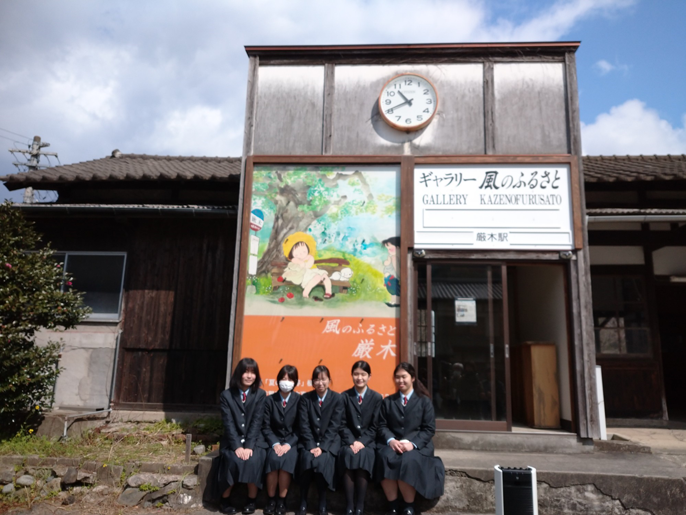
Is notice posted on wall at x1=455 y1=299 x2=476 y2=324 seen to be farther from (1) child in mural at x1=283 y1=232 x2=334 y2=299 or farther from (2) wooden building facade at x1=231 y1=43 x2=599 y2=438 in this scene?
(1) child in mural at x1=283 y1=232 x2=334 y2=299

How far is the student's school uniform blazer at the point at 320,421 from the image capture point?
5.26 metres

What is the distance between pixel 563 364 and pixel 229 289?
17.2 ft

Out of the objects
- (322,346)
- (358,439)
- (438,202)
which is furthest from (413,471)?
(438,202)

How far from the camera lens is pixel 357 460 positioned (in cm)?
497

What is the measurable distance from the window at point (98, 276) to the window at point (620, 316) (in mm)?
8187

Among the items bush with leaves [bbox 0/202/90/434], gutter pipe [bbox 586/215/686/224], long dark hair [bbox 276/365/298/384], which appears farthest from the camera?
gutter pipe [bbox 586/215/686/224]

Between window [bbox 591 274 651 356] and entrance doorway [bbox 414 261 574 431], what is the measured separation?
75.7 inches

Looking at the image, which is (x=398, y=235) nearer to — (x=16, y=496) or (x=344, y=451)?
(x=344, y=451)

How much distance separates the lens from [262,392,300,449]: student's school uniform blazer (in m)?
5.39

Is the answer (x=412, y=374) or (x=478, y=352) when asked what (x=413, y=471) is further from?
(x=478, y=352)

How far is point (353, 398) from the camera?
5.41 m

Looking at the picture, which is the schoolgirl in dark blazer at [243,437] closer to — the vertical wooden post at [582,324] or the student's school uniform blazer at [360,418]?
the student's school uniform blazer at [360,418]

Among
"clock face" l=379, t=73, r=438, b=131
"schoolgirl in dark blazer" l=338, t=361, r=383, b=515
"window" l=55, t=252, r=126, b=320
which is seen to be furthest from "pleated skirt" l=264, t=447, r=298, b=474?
"window" l=55, t=252, r=126, b=320

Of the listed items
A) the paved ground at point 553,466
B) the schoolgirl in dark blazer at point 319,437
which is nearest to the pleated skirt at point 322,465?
the schoolgirl in dark blazer at point 319,437
